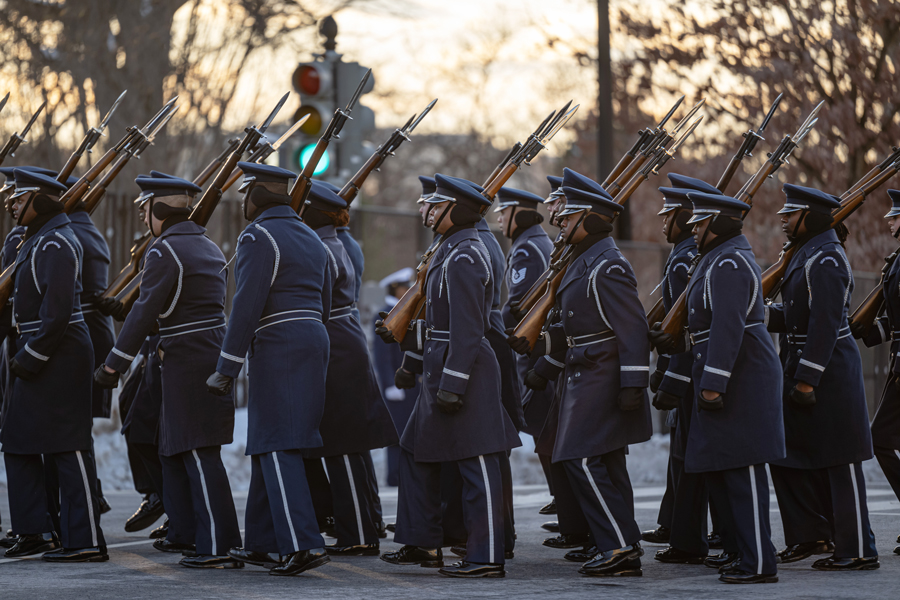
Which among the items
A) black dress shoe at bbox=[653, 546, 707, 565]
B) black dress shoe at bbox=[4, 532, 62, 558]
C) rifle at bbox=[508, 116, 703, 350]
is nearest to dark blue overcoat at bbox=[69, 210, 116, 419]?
black dress shoe at bbox=[4, 532, 62, 558]

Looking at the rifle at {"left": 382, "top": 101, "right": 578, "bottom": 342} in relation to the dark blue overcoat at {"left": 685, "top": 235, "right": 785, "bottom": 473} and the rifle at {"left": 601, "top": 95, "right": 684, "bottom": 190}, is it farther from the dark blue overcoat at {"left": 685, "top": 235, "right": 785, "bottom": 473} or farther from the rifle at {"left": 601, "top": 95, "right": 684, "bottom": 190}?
the dark blue overcoat at {"left": 685, "top": 235, "right": 785, "bottom": 473}

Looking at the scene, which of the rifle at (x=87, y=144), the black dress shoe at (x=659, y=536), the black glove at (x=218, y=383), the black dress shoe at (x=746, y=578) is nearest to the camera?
the black dress shoe at (x=746, y=578)

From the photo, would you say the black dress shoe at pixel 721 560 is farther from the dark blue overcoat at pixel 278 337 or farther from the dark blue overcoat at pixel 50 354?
the dark blue overcoat at pixel 50 354

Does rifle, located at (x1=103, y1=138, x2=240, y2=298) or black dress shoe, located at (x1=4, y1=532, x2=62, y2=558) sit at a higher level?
rifle, located at (x1=103, y1=138, x2=240, y2=298)

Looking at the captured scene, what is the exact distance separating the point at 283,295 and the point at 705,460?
2.31 metres

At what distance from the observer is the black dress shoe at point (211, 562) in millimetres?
7090

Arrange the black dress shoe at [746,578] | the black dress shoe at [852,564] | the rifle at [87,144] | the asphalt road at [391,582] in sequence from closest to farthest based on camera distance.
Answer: the asphalt road at [391,582], the black dress shoe at [746,578], the black dress shoe at [852,564], the rifle at [87,144]

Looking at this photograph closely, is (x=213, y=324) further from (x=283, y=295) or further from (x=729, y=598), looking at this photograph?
(x=729, y=598)

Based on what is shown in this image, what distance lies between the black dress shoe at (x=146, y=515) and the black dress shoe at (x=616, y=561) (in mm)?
2970

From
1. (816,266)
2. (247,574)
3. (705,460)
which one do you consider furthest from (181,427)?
(816,266)

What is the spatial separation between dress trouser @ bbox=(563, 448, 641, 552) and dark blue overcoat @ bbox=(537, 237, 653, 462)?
84 millimetres

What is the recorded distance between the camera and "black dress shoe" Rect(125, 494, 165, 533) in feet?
27.6

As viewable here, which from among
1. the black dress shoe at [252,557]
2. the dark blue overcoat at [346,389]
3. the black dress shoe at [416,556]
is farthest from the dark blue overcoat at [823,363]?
the black dress shoe at [252,557]

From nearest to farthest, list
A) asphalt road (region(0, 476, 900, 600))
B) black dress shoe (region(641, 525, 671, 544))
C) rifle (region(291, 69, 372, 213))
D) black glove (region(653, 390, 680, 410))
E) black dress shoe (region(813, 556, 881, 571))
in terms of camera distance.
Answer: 1. asphalt road (region(0, 476, 900, 600))
2. black dress shoe (region(813, 556, 881, 571))
3. black glove (region(653, 390, 680, 410))
4. rifle (region(291, 69, 372, 213))
5. black dress shoe (region(641, 525, 671, 544))
